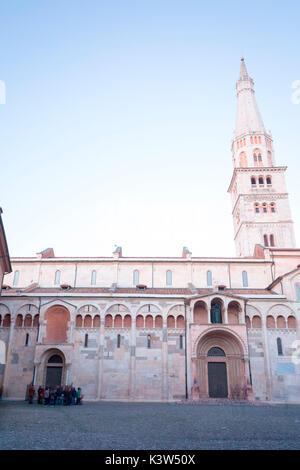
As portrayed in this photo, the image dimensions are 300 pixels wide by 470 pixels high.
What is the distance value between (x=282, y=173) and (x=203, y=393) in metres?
36.2

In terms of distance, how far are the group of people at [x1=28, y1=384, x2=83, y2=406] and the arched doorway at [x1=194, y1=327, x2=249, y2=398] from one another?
1092 cm

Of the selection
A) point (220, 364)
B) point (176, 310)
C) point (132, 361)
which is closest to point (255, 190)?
point (176, 310)

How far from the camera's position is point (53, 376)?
32.7 m

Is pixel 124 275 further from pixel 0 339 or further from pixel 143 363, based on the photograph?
pixel 0 339

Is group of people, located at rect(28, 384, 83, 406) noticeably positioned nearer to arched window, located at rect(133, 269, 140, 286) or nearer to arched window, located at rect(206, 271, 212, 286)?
arched window, located at rect(133, 269, 140, 286)

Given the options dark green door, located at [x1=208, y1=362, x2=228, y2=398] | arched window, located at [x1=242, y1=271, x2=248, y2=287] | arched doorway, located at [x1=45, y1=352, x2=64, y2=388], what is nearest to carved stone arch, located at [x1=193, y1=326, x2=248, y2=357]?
dark green door, located at [x1=208, y1=362, x2=228, y2=398]

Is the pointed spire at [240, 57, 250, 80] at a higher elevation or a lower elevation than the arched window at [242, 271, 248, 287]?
higher

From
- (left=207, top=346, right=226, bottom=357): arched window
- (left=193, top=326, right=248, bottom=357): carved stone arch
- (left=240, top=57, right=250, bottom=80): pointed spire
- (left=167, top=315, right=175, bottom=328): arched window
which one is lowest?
(left=207, top=346, right=226, bottom=357): arched window

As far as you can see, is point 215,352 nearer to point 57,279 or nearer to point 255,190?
point 57,279

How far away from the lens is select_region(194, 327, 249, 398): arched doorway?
1277 inches

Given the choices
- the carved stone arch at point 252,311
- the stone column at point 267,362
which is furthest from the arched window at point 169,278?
the stone column at point 267,362

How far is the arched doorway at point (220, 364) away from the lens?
106 feet

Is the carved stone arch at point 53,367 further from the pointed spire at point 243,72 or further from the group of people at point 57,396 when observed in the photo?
the pointed spire at point 243,72
